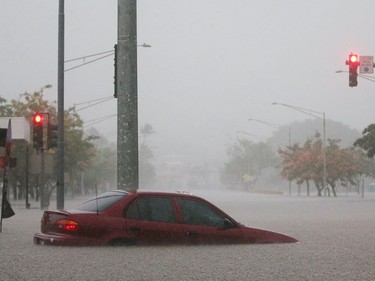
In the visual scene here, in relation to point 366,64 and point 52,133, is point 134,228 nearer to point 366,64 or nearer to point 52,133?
point 52,133

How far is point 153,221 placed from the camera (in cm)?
1590

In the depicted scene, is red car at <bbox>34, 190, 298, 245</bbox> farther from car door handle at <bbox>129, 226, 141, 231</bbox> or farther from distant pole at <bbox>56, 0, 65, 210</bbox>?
distant pole at <bbox>56, 0, 65, 210</bbox>

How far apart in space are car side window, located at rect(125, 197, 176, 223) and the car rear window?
356 mm

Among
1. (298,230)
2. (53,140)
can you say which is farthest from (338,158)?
(298,230)

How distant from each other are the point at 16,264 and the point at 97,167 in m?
94.3

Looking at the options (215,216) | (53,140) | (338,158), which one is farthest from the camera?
(338,158)

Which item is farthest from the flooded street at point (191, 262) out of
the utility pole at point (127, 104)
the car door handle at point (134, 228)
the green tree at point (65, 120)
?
the green tree at point (65, 120)

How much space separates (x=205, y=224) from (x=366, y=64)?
79.6 feet

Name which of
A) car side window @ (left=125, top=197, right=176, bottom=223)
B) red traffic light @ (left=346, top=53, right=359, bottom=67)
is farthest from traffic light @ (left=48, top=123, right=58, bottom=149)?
car side window @ (left=125, top=197, right=176, bottom=223)

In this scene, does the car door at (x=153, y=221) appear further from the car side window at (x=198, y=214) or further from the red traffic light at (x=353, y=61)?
the red traffic light at (x=353, y=61)

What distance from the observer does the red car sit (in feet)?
50.6

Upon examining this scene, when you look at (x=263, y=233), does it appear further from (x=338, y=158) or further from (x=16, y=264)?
(x=338, y=158)

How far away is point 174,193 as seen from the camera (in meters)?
16.5

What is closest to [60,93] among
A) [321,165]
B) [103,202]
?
[103,202]
